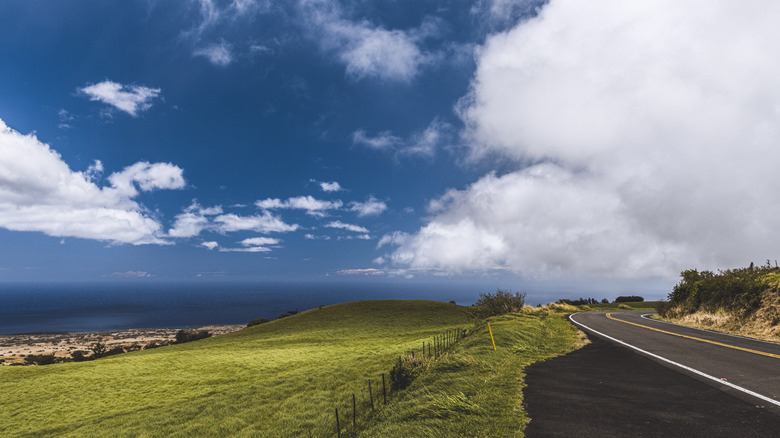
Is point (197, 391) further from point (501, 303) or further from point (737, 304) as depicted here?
point (737, 304)

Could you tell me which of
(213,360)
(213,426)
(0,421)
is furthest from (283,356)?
(0,421)

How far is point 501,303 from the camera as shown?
116 ft

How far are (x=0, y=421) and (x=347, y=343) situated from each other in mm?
25807

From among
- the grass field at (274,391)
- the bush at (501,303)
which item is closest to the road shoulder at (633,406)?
the grass field at (274,391)

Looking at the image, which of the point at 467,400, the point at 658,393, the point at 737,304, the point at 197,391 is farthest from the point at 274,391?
the point at 737,304

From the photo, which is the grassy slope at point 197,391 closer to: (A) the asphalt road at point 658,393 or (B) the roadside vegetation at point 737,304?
(A) the asphalt road at point 658,393

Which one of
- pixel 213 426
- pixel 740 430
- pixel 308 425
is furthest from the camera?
pixel 213 426

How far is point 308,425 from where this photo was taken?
1527cm

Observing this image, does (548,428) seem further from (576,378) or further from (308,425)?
(308,425)

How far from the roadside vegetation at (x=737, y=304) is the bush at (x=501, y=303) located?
1303cm

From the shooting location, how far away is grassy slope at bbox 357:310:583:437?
740 cm

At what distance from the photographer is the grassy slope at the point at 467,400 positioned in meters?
7.40

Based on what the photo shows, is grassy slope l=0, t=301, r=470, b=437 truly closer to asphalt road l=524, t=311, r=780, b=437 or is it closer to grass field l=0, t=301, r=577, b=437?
grass field l=0, t=301, r=577, b=437

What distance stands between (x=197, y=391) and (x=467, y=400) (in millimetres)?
21485
